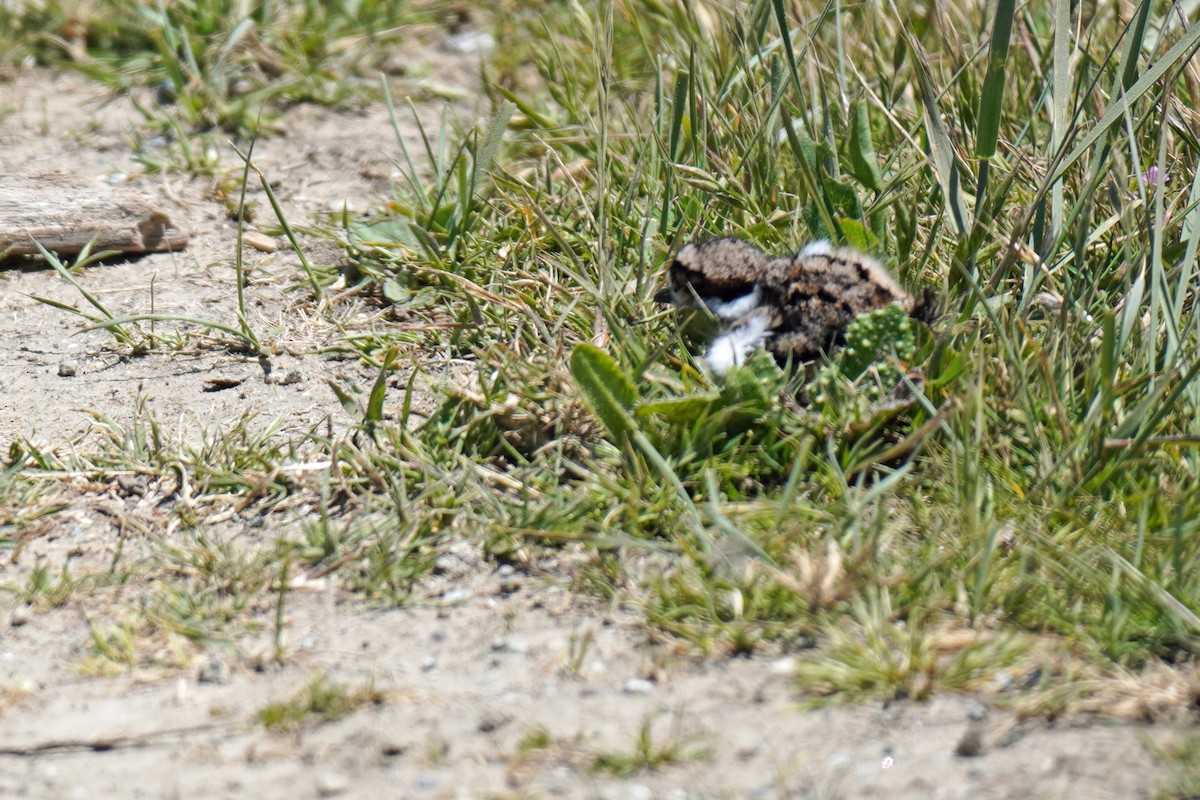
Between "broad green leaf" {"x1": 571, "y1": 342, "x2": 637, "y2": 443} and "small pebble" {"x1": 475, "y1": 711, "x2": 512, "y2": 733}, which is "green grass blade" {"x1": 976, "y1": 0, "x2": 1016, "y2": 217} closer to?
"broad green leaf" {"x1": 571, "y1": 342, "x2": 637, "y2": 443}

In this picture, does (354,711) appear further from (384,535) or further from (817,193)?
(817,193)

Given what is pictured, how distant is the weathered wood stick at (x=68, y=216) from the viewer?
3.65 metres

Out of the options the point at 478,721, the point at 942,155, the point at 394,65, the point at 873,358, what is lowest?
the point at 478,721

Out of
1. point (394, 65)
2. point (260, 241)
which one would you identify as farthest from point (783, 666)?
point (394, 65)

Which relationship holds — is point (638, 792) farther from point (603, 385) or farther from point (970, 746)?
point (603, 385)

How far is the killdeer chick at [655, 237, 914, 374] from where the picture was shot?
293 centimetres

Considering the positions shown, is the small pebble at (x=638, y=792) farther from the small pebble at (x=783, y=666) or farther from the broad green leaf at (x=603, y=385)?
the broad green leaf at (x=603, y=385)

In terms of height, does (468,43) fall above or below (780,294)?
above

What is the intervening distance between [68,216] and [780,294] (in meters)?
2.13

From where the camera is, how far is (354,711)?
219 centimetres

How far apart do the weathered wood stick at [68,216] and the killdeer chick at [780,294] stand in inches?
68.0

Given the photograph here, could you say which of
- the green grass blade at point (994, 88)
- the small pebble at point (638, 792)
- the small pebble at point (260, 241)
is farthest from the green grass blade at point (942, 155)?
the small pebble at point (260, 241)

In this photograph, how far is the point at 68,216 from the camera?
12.1 ft

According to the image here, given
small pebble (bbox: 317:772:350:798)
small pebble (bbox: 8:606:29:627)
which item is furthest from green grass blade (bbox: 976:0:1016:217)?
small pebble (bbox: 8:606:29:627)
